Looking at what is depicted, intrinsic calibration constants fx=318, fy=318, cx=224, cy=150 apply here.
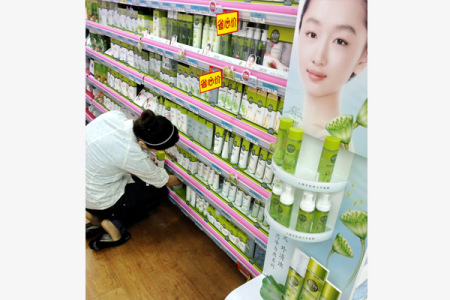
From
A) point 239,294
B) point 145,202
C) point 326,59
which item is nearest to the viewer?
point 326,59

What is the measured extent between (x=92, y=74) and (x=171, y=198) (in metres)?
2.71

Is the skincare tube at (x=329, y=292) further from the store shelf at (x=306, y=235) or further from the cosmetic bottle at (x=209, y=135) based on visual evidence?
the cosmetic bottle at (x=209, y=135)

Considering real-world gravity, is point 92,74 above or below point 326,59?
below

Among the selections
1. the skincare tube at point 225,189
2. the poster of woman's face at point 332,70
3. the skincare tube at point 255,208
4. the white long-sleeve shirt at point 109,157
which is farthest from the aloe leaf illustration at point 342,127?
the white long-sleeve shirt at point 109,157

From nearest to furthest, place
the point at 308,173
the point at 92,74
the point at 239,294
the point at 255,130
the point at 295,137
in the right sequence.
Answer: the point at 295,137 < the point at 308,173 < the point at 239,294 < the point at 255,130 < the point at 92,74

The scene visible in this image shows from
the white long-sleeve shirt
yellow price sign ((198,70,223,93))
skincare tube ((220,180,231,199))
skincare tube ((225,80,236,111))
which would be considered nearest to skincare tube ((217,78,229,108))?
skincare tube ((225,80,236,111))

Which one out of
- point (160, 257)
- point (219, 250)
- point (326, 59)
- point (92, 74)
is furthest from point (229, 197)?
point (92, 74)

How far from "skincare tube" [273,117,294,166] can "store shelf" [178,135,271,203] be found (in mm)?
702

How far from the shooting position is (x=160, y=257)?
294 cm

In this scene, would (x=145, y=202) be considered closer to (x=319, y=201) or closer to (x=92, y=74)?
(x=319, y=201)

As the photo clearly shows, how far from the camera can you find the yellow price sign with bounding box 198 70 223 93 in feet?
7.66

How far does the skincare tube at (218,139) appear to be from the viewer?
2664mm

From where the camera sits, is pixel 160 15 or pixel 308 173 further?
pixel 160 15

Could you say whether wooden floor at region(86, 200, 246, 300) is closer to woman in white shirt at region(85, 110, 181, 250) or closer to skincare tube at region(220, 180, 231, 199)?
woman in white shirt at region(85, 110, 181, 250)
